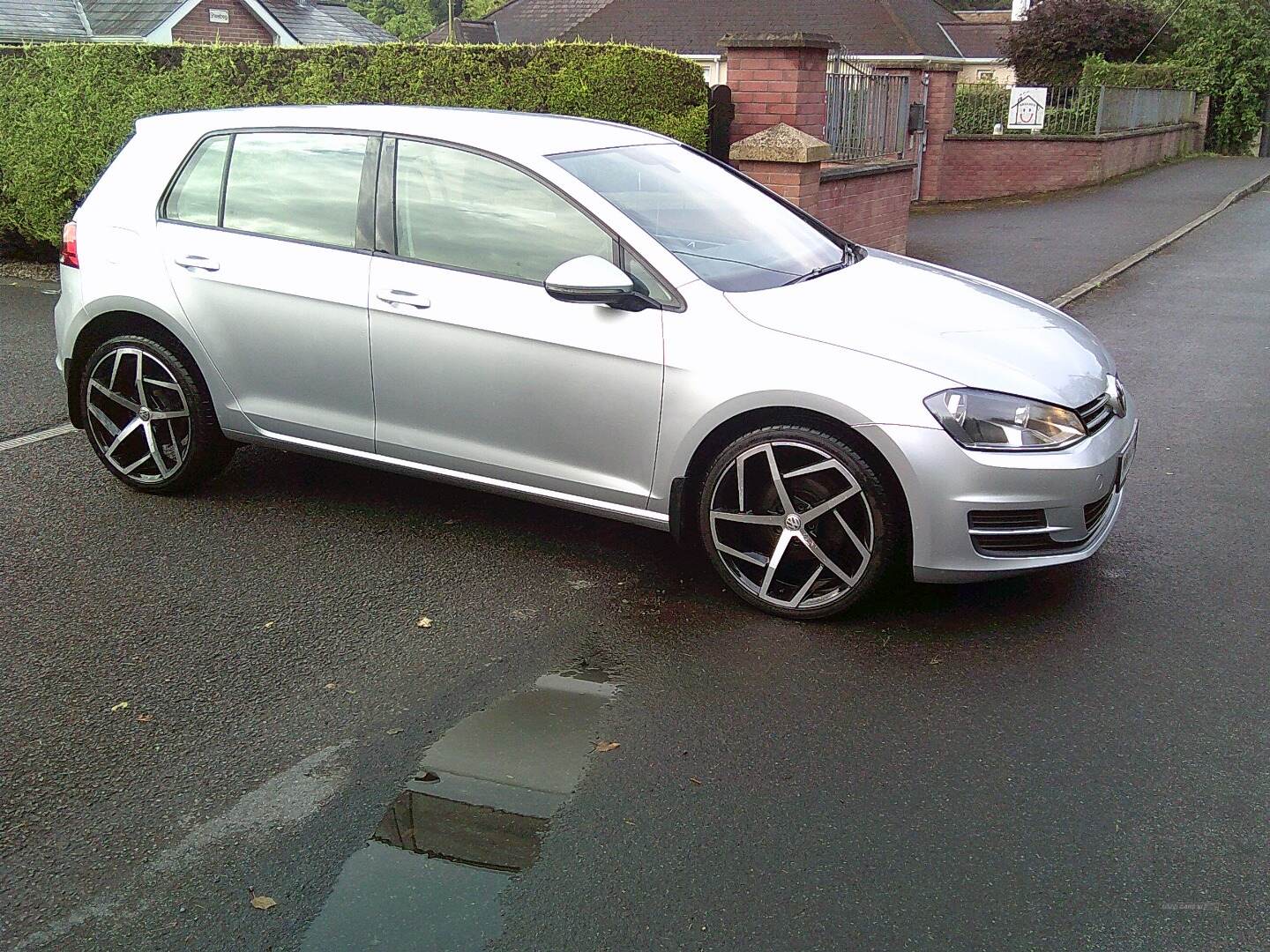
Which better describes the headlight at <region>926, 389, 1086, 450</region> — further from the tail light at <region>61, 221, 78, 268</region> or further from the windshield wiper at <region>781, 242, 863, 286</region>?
the tail light at <region>61, 221, 78, 268</region>

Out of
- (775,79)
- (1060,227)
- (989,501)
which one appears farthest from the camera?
(1060,227)

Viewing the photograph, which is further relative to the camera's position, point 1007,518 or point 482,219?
point 482,219

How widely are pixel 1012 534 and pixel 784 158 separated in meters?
6.70

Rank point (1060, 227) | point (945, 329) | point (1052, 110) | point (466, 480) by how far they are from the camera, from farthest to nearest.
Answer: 1. point (1052, 110)
2. point (1060, 227)
3. point (466, 480)
4. point (945, 329)

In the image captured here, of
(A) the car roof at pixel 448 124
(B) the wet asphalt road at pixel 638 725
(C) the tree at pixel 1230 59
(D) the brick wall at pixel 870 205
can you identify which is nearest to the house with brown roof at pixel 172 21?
(D) the brick wall at pixel 870 205

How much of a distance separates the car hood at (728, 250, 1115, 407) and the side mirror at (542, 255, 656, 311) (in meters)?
0.40

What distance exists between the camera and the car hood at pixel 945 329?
4.38 m

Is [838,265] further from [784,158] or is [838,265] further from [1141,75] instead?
[1141,75]

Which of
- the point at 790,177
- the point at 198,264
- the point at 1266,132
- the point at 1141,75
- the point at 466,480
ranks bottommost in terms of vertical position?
the point at 1266,132

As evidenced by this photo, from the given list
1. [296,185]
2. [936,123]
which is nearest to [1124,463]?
[296,185]

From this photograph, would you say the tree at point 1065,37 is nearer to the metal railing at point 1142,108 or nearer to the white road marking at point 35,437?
the metal railing at point 1142,108

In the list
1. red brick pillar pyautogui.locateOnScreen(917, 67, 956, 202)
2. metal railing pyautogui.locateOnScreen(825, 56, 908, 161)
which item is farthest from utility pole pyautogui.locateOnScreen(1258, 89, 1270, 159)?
metal railing pyautogui.locateOnScreen(825, 56, 908, 161)

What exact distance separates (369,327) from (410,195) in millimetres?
563

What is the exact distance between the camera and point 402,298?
4.97 meters
